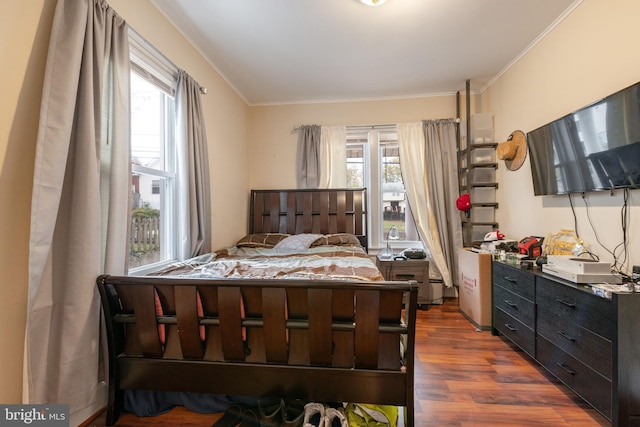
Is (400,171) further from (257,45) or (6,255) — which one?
(6,255)

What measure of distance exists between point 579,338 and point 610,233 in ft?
2.55

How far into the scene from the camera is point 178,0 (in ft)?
6.12

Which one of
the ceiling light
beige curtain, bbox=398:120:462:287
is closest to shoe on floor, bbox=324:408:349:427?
beige curtain, bbox=398:120:462:287

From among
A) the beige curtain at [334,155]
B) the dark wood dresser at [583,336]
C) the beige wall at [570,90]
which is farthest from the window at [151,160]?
the beige wall at [570,90]

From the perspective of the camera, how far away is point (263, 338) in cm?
127

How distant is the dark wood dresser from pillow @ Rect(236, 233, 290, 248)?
231cm

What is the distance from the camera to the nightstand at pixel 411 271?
3.04 metres

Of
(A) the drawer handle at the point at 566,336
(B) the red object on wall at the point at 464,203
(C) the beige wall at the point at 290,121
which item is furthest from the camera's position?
(C) the beige wall at the point at 290,121

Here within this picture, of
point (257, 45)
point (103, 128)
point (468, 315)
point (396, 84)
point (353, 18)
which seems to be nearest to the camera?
point (103, 128)

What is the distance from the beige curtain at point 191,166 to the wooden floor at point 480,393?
1.21m

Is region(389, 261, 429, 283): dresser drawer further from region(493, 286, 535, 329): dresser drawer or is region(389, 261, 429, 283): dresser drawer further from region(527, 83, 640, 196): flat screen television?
region(527, 83, 640, 196): flat screen television

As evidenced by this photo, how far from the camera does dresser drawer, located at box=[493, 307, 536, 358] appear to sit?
6.32ft

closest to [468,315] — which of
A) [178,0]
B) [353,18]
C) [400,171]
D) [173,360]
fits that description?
[400,171]

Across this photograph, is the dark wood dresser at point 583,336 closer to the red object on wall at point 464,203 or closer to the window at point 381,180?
the red object on wall at point 464,203
